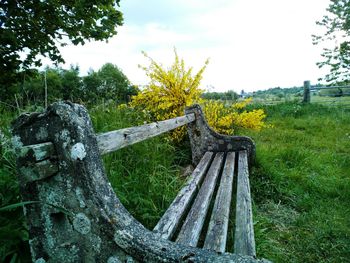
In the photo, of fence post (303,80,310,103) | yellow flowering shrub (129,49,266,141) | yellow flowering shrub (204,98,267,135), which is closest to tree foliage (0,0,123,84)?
yellow flowering shrub (129,49,266,141)

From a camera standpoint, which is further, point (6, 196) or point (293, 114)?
point (293, 114)

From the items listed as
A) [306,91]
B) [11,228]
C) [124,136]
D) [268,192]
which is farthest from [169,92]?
[306,91]

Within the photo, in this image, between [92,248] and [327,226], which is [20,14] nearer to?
[92,248]

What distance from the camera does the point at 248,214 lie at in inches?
71.6

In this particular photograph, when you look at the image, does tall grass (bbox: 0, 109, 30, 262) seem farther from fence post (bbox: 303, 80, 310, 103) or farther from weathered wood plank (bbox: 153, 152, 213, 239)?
fence post (bbox: 303, 80, 310, 103)

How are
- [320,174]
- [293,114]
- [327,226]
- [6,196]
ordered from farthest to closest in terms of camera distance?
1. [293,114]
2. [320,174]
3. [327,226]
4. [6,196]

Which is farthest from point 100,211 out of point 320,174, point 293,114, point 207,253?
point 293,114

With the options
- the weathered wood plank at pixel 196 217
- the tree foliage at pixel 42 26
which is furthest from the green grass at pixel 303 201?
the tree foliage at pixel 42 26

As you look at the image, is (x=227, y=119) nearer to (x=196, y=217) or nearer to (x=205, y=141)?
(x=205, y=141)

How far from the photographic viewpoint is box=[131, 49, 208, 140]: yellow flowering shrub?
4.59 metres

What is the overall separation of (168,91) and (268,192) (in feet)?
7.61

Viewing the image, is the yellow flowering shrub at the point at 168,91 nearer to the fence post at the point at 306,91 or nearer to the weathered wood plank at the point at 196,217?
the weathered wood plank at the point at 196,217

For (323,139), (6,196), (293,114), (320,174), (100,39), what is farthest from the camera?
(293,114)

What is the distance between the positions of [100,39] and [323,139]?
5.59 metres
